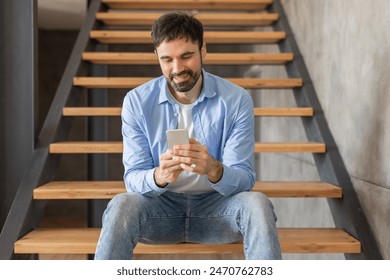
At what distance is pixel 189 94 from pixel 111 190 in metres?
0.57

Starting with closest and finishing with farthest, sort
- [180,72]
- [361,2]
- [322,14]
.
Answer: [180,72] → [361,2] → [322,14]

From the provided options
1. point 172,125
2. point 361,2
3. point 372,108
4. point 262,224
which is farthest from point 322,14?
point 262,224

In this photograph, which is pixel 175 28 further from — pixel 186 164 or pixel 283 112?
pixel 283 112

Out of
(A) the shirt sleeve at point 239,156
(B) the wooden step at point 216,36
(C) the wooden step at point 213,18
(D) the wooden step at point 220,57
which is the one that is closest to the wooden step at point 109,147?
(A) the shirt sleeve at point 239,156

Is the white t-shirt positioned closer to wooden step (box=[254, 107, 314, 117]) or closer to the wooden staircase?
the wooden staircase

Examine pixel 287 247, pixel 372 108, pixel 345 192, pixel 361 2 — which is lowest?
pixel 287 247

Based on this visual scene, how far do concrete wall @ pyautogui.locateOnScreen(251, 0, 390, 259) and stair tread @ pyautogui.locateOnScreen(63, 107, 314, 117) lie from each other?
0.40ft

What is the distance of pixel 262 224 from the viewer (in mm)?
1585

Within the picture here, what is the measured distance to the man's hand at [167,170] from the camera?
5.46 feet

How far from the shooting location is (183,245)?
1938mm

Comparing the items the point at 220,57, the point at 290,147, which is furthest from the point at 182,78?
the point at 220,57

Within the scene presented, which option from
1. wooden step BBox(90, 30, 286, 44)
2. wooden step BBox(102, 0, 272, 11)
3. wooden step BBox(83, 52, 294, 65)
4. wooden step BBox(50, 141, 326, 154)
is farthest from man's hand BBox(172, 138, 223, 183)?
wooden step BBox(102, 0, 272, 11)
